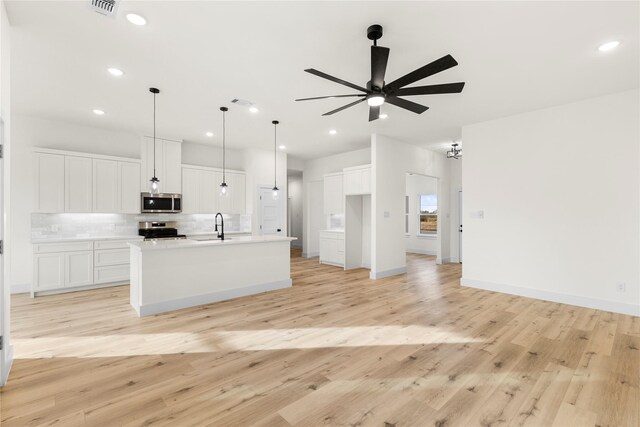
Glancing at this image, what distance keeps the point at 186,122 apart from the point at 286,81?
8.66 feet

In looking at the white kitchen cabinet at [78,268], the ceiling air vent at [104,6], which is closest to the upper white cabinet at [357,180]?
the ceiling air vent at [104,6]

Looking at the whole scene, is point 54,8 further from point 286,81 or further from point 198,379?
point 198,379

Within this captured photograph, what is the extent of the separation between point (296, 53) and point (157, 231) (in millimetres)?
4906

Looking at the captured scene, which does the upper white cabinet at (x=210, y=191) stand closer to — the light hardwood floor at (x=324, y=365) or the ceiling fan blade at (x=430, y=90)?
the light hardwood floor at (x=324, y=365)

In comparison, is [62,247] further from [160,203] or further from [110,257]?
[160,203]

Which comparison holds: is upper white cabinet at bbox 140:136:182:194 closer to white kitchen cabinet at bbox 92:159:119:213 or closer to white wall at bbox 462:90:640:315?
white kitchen cabinet at bbox 92:159:119:213

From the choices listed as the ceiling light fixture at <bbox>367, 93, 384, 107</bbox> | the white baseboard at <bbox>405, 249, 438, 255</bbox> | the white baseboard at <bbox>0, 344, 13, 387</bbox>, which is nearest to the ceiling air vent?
the ceiling light fixture at <bbox>367, 93, 384, 107</bbox>

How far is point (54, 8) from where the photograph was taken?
2490 mm

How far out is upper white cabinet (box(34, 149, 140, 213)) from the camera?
5.16 meters

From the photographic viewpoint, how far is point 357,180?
715cm

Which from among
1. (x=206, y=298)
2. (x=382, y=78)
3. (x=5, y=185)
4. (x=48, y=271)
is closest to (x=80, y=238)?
(x=48, y=271)

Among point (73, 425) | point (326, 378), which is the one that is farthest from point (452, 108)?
point (73, 425)

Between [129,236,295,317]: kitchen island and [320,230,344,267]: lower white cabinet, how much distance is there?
2.49 m

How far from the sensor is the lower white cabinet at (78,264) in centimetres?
489
